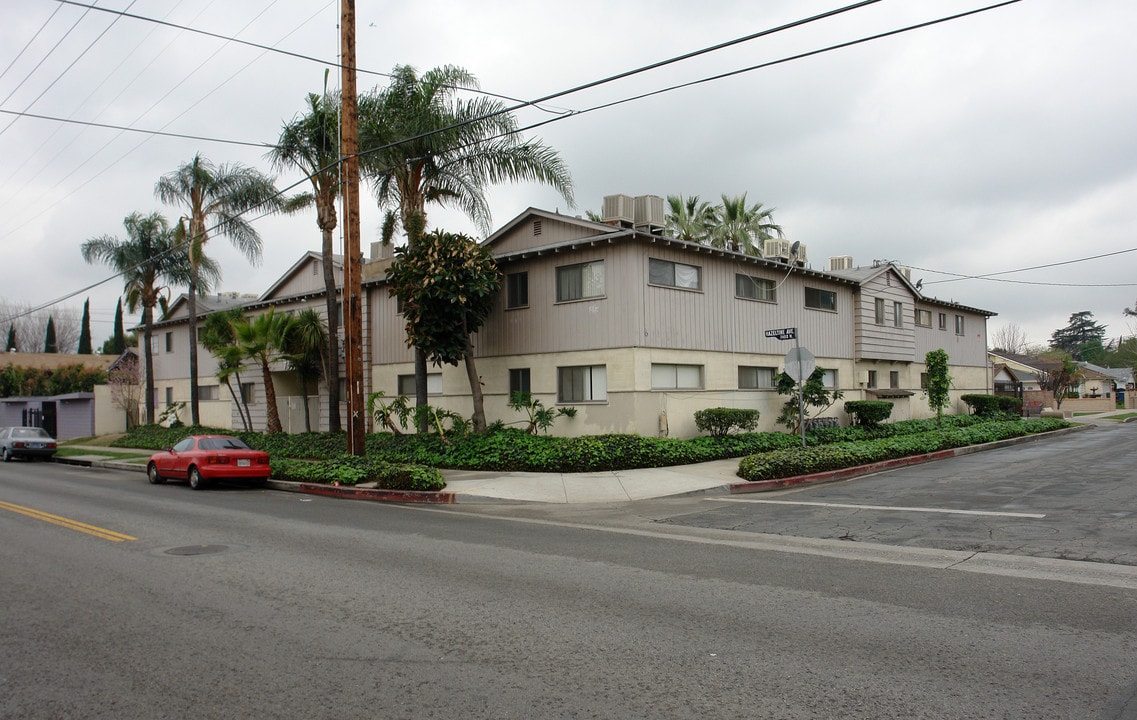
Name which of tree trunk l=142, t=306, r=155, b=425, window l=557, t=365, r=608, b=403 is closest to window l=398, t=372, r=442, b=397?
window l=557, t=365, r=608, b=403

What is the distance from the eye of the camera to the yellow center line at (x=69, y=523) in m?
10.8

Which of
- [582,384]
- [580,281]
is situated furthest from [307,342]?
[582,384]

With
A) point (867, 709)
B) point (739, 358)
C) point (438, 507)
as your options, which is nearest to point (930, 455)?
point (739, 358)

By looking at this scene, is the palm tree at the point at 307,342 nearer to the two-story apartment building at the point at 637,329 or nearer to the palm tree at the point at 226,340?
the two-story apartment building at the point at 637,329

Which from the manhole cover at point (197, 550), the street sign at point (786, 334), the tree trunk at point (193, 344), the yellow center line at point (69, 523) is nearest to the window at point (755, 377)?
the street sign at point (786, 334)

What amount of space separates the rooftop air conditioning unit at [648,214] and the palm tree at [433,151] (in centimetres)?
185

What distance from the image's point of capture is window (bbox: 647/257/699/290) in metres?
20.4

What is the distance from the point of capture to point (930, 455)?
2077 cm

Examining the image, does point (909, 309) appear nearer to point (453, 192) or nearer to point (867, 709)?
point (453, 192)

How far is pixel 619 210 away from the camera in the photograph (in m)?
20.4

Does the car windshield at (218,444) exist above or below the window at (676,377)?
below

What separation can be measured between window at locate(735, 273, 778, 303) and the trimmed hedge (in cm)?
527

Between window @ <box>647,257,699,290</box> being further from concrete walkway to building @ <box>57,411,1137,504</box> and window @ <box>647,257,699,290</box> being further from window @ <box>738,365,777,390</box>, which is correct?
concrete walkway to building @ <box>57,411,1137,504</box>

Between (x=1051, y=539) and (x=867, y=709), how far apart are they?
22.1 ft
